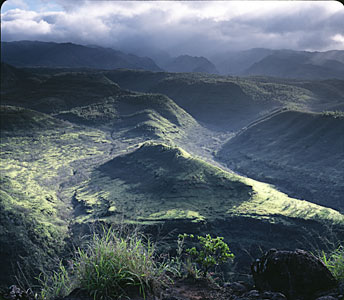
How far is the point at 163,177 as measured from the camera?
96.0 ft

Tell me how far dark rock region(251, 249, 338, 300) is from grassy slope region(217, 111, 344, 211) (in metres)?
27.9

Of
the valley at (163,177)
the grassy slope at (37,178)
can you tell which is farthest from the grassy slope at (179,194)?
the grassy slope at (37,178)

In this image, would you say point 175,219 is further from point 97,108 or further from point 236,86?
point 236,86

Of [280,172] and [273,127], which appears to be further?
[273,127]

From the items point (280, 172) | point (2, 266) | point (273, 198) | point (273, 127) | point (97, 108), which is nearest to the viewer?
point (2, 266)

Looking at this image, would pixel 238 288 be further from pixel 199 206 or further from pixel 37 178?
pixel 37 178

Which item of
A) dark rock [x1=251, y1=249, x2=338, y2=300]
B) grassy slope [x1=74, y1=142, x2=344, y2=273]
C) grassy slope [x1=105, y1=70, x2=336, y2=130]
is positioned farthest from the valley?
grassy slope [x1=105, y1=70, x2=336, y2=130]

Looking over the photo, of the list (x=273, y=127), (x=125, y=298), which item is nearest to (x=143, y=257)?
(x=125, y=298)

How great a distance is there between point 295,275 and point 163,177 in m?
25.0

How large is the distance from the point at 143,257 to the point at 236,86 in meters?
99.2

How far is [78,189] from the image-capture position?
97.3ft

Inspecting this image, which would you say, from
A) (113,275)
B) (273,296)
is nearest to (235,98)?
(273,296)

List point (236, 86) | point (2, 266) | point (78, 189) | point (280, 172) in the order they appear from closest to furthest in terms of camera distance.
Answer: point (2, 266)
point (78, 189)
point (280, 172)
point (236, 86)

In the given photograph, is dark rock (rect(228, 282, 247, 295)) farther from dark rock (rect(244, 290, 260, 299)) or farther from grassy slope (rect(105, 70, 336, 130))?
grassy slope (rect(105, 70, 336, 130))
